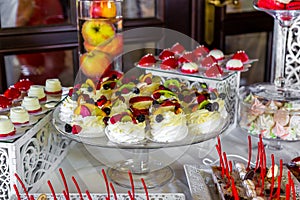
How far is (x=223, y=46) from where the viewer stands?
8.25 feet

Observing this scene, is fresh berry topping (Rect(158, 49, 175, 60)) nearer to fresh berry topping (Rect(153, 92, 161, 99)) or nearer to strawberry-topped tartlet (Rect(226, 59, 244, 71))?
strawberry-topped tartlet (Rect(226, 59, 244, 71))

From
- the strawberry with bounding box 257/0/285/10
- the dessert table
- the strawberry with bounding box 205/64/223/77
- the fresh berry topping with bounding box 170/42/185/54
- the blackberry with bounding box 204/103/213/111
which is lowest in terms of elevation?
the dessert table

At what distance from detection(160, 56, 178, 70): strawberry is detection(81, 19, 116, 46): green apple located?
20 centimetres

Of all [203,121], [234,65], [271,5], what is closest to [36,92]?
[203,121]

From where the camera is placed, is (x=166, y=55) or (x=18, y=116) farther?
(x=166, y=55)

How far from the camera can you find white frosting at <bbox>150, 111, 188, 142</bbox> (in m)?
1.11

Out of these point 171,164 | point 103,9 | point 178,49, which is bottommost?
point 171,164

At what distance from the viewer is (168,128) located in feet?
3.64

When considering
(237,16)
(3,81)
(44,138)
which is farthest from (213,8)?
(44,138)

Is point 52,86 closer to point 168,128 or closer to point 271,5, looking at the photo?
point 168,128

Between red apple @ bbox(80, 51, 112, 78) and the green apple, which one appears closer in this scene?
red apple @ bbox(80, 51, 112, 78)

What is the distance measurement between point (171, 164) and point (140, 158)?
0.29 ft

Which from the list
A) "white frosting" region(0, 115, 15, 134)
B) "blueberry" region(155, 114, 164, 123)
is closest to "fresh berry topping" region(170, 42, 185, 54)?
"blueberry" region(155, 114, 164, 123)

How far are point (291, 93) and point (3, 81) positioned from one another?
129cm
